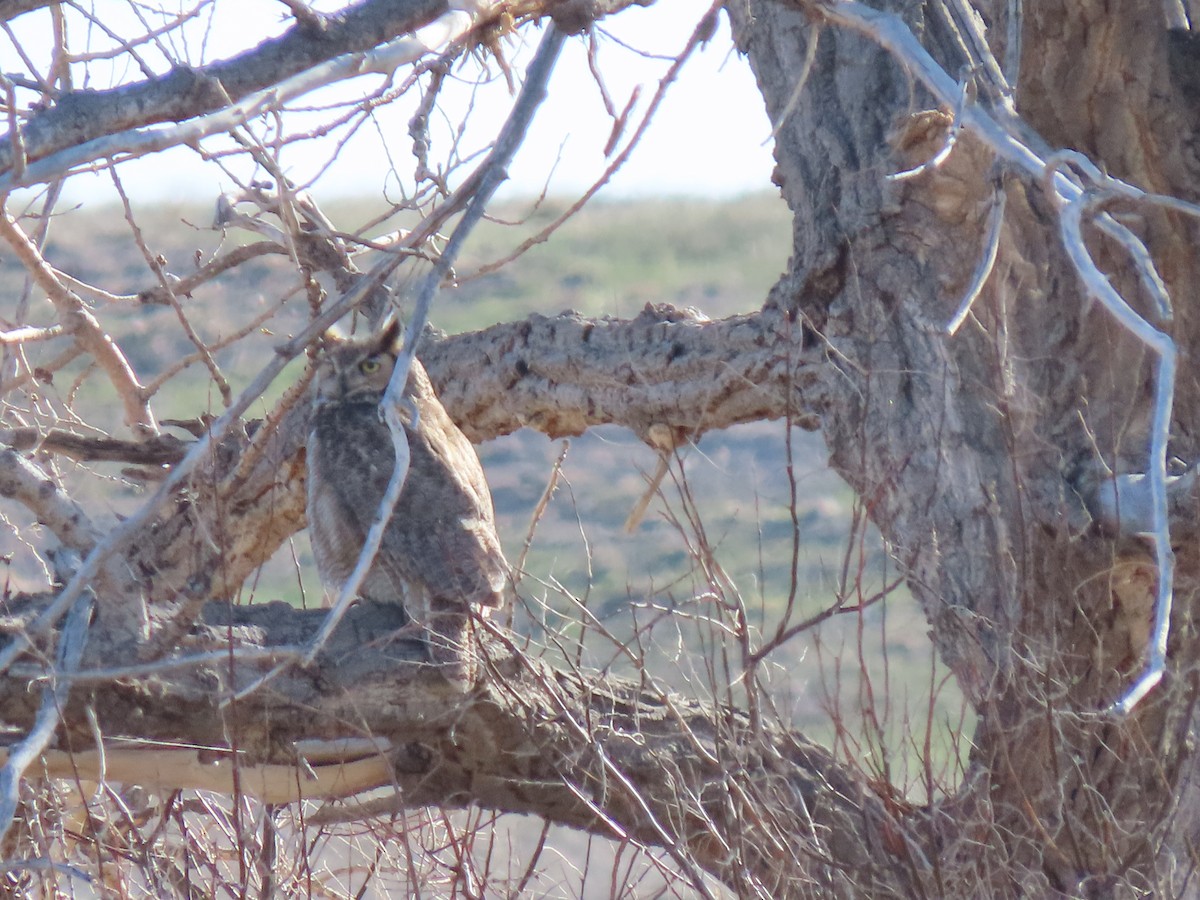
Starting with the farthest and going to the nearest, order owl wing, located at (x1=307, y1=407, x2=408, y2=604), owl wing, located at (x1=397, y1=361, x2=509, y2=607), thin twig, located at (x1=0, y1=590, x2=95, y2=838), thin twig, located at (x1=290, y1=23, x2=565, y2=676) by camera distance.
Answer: owl wing, located at (x1=307, y1=407, x2=408, y2=604), owl wing, located at (x1=397, y1=361, x2=509, y2=607), thin twig, located at (x1=0, y1=590, x2=95, y2=838), thin twig, located at (x1=290, y1=23, x2=565, y2=676)

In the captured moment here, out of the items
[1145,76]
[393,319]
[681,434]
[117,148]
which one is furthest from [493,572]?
[117,148]

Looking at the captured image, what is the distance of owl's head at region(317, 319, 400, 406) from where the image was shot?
4469 millimetres

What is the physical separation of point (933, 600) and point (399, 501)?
1642mm

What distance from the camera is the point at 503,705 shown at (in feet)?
10.2

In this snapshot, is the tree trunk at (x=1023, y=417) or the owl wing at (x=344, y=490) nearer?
the tree trunk at (x=1023, y=417)

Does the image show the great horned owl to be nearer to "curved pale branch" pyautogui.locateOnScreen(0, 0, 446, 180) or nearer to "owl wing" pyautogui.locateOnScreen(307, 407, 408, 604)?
"owl wing" pyautogui.locateOnScreen(307, 407, 408, 604)

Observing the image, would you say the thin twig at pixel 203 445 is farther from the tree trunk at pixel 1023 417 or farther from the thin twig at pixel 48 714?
the tree trunk at pixel 1023 417

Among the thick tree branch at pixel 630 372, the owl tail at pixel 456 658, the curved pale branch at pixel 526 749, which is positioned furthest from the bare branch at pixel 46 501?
the thick tree branch at pixel 630 372

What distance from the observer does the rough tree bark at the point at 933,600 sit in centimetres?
283

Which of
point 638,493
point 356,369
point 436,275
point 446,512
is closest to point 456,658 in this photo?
point 446,512

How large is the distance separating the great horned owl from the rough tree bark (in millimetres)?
547

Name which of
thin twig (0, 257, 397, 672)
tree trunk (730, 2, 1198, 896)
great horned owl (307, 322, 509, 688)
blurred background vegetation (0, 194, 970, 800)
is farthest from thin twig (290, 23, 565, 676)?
great horned owl (307, 322, 509, 688)

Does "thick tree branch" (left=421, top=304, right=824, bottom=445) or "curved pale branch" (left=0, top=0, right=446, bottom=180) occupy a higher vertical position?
"curved pale branch" (left=0, top=0, right=446, bottom=180)

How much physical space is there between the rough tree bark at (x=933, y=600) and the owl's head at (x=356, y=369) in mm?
941
